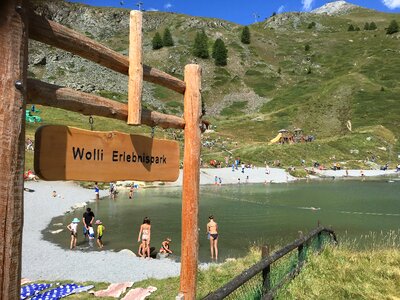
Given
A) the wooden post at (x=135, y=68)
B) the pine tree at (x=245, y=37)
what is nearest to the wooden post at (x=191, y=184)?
the wooden post at (x=135, y=68)

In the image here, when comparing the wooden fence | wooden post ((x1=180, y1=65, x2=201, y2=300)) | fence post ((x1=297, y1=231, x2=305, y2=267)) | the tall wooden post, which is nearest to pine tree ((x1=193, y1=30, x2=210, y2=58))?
fence post ((x1=297, y1=231, x2=305, y2=267))

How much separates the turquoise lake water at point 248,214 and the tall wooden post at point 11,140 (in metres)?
13.8

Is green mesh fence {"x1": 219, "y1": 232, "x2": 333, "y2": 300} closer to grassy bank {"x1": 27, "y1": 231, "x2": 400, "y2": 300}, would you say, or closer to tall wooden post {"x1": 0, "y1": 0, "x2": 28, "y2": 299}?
grassy bank {"x1": 27, "y1": 231, "x2": 400, "y2": 300}

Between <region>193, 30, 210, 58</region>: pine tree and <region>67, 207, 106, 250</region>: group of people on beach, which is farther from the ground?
<region>193, 30, 210, 58</region>: pine tree

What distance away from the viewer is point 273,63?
144m

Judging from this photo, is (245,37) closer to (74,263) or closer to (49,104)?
(74,263)

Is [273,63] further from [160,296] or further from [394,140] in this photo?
[160,296]

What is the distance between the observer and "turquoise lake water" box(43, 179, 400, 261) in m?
19.9

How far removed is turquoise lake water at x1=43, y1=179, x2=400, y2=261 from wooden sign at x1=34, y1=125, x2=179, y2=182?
11832mm

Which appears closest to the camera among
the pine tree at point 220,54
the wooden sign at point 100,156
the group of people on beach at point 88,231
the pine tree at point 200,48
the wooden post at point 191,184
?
the wooden sign at point 100,156

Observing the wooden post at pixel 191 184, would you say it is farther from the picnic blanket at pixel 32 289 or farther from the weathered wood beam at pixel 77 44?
the picnic blanket at pixel 32 289

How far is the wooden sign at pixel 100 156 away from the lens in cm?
360

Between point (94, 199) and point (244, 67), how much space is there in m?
111

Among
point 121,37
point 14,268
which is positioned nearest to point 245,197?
point 14,268
